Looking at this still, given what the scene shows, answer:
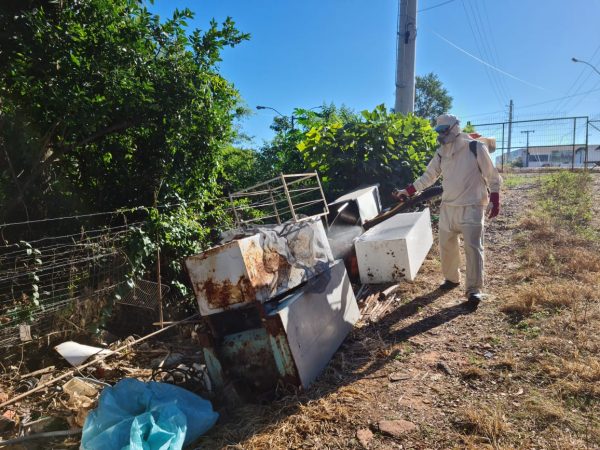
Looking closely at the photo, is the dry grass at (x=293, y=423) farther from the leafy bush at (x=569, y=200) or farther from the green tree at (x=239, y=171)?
the leafy bush at (x=569, y=200)

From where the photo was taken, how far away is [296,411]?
2.66 metres

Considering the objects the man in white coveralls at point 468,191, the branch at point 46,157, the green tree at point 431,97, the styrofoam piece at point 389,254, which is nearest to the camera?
the man in white coveralls at point 468,191

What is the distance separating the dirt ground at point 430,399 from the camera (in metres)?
2.23

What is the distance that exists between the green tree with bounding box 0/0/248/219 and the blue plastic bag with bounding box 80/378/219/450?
108 inches

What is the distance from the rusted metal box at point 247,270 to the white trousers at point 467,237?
6.23 feet

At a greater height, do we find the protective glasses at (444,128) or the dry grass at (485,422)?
the protective glasses at (444,128)

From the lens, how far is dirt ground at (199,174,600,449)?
2229mm

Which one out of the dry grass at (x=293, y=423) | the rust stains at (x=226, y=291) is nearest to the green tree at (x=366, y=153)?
the rust stains at (x=226, y=291)

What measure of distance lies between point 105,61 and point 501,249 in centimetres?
578

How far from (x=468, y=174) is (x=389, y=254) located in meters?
1.32

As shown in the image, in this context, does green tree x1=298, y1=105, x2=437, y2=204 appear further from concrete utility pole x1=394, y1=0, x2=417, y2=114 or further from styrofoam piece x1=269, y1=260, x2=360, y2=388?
styrofoam piece x1=269, y1=260, x2=360, y2=388

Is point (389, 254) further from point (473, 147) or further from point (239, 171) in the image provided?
point (239, 171)

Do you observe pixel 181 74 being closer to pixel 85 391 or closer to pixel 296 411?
pixel 85 391

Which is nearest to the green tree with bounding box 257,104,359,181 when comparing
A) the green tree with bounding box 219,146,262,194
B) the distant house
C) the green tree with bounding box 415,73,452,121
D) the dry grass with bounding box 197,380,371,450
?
the green tree with bounding box 219,146,262,194
